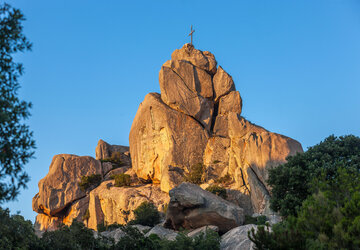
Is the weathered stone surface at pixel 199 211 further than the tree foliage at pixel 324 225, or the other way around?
A: the weathered stone surface at pixel 199 211

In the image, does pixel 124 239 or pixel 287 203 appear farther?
pixel 287 203

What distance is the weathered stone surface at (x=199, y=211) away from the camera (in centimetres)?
4472

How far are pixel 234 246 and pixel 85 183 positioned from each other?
4793cm

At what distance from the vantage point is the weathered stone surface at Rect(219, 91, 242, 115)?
7712cm

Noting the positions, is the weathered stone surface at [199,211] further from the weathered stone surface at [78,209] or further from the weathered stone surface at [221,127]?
the weathered stone surface at [78,209]

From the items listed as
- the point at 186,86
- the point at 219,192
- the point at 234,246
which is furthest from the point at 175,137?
the point at 234,246

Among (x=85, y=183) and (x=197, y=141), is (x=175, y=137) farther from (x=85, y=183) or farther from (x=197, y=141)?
(x=85, y=183)

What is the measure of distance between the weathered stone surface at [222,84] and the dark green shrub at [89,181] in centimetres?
2652

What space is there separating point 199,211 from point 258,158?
697 inches

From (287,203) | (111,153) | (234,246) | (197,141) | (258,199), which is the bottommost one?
(234,246)

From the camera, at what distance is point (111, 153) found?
9306cm

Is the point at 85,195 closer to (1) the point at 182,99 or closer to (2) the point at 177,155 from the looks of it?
(2) the point at 177,155

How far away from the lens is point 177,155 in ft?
233

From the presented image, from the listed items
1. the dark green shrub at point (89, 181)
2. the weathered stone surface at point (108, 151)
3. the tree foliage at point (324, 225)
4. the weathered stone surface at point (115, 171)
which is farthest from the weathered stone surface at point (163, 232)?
the weathered stone surface at point (108, 151)
